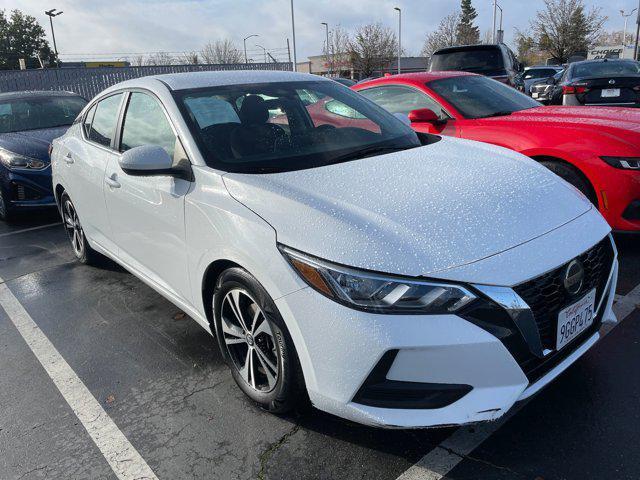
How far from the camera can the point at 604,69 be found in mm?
9578

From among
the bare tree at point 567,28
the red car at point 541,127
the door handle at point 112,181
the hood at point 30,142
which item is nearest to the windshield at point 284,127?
the door handle at point 112,181

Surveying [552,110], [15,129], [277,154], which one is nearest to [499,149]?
[277,154]

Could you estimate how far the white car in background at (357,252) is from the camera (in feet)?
6.25

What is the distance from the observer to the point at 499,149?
3.17 meters

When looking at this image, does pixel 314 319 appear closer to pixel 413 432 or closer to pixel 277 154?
pixel 413 432

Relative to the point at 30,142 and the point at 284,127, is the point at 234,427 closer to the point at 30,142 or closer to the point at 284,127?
the point at 284,127

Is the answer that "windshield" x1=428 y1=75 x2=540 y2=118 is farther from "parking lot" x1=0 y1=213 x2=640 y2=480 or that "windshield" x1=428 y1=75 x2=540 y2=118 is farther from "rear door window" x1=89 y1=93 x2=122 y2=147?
"rear door window" x1=89 y1=93 x2=122 y2=147

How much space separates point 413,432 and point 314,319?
0.79 meters

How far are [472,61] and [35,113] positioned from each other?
804 cm

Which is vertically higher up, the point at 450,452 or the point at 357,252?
the point at 357,252

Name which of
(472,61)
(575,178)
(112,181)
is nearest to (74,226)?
(112,181)

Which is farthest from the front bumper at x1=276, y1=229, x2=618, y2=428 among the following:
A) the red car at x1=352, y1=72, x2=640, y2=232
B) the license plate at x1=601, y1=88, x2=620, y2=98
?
the license plate at x1=601, y1=88, x2=620, y2=98

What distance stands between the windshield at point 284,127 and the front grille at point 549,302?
4.04 ft

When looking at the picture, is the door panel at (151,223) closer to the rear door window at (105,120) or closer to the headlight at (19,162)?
the rear door window at (105,120)
